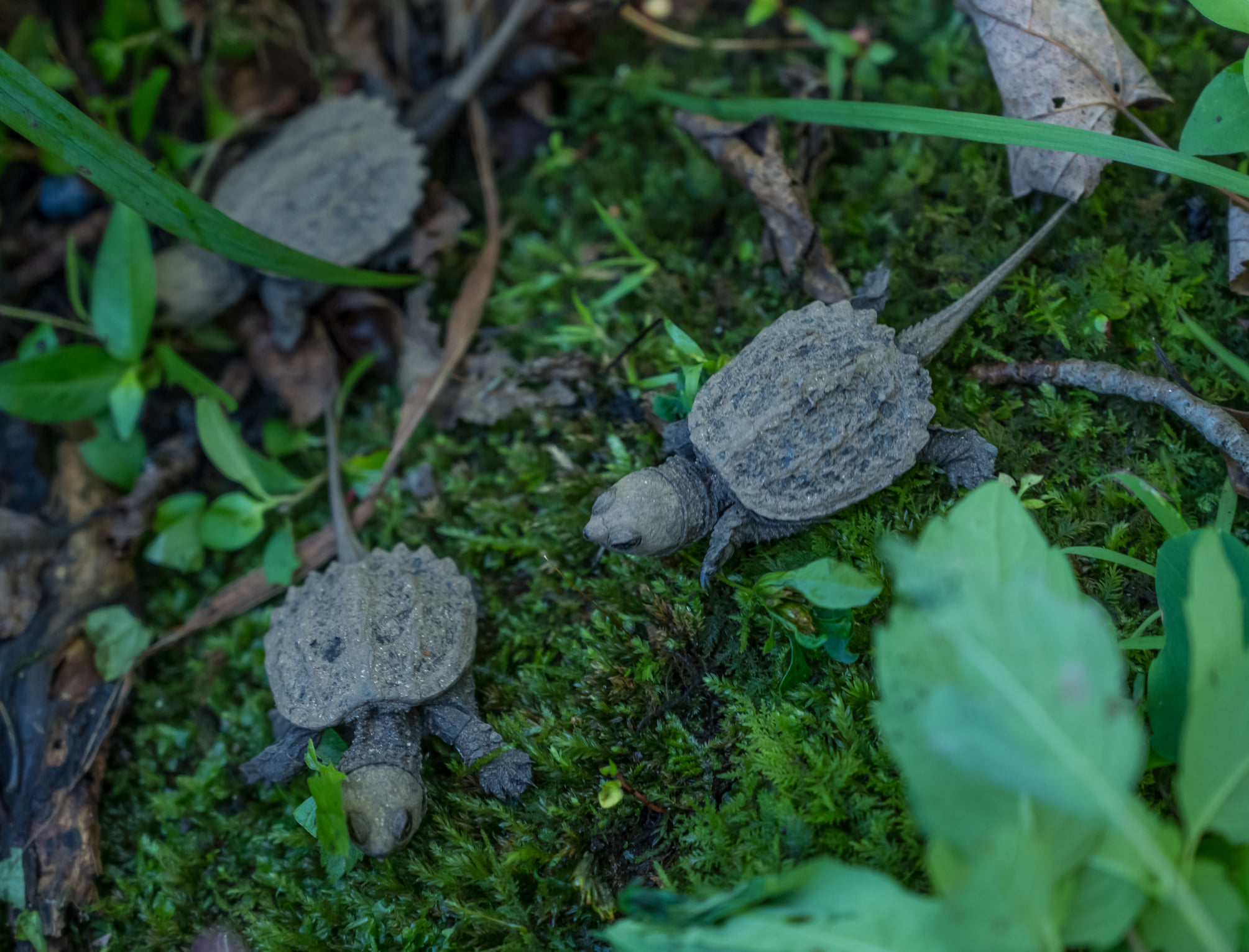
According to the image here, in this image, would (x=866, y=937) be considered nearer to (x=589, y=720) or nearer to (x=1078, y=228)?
(x=589, y=720)

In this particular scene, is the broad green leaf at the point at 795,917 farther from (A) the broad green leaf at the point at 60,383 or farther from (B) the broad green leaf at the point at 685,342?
(A) the broad green leaf at the point at 60,383

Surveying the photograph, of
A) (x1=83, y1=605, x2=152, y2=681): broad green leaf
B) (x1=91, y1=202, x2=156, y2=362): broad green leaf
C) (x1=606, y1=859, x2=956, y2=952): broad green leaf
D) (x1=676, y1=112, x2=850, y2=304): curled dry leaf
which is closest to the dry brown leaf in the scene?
(x1=676, y1=112, x2=850, y2=304): curled dry leaf

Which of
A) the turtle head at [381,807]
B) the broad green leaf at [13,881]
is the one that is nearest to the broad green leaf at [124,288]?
the broad green leaf at [13,881]

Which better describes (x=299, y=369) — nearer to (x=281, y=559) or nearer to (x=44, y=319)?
(x=281, y=559)

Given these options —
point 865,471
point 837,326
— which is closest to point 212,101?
point 837,326

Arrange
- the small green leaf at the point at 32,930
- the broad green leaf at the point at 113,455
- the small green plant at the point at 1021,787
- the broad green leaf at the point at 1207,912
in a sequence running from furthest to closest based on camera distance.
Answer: the broad green leaf at the point at 113,455, the small green leaf at the point at 32,930, the broad green leaf at the point at 1207,912, the small green plant at the point at 1021,787

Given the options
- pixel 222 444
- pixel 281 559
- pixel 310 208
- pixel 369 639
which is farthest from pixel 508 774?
pixel 310 208

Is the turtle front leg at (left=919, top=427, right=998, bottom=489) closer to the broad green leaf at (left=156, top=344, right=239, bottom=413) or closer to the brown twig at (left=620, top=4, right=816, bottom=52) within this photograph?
the brown twig at (left=620, top=4, right=816, bottom=52)
